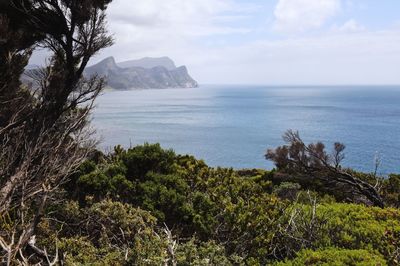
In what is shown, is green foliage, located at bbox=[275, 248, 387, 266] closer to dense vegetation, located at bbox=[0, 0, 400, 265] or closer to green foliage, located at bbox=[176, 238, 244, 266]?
dense vegetation, located at bbox=[0, 0, 400, 265]

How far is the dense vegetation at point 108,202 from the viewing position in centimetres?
775

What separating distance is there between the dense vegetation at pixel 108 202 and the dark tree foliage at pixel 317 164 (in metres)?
3.12

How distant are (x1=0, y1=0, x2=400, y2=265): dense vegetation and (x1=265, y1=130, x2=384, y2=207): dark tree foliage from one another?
10.2 feet

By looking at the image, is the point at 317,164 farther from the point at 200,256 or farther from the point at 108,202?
the point at 200,256

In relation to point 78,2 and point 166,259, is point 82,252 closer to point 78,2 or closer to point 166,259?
point 166,259

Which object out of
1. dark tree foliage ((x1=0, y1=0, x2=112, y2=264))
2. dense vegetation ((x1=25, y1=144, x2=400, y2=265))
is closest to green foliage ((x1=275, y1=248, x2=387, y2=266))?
dense vegetation ((x1=25, y1=144, x2=400, y2=265))

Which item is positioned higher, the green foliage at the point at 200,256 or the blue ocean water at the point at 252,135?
the green foliage at the point at 200,256

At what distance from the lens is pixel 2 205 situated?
8492 millimetres

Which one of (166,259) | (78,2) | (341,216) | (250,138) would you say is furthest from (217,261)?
(250,138)

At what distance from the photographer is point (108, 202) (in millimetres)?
9617

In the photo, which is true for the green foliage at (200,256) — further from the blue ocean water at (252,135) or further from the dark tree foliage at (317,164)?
the blue ocean water at (252,135)

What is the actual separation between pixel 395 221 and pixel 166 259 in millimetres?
5285

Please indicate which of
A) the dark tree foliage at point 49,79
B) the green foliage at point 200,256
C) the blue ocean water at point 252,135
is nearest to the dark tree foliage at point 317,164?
the dark tree foliage at point 49,79

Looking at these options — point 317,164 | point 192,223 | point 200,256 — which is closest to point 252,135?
point 317,164
